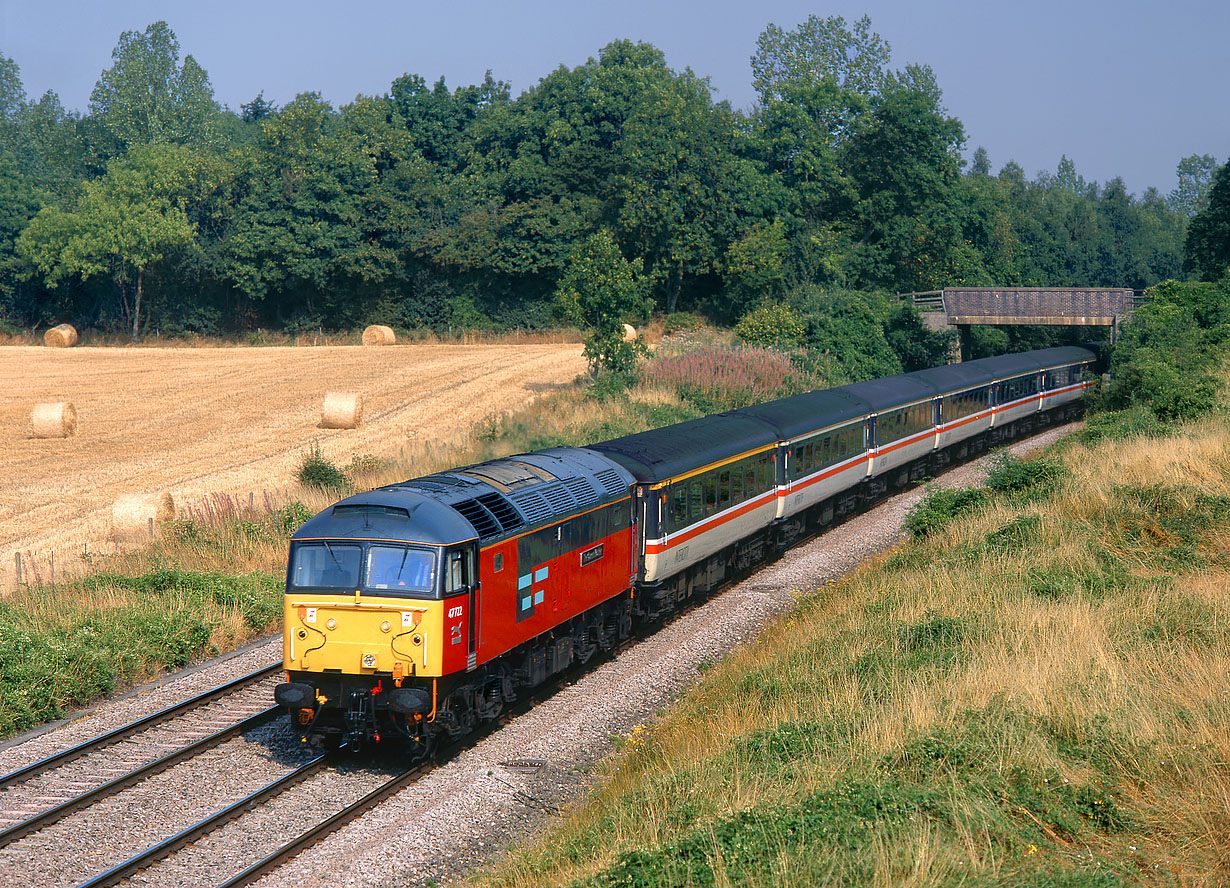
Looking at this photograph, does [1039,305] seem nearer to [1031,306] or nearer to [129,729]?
[1031,306]

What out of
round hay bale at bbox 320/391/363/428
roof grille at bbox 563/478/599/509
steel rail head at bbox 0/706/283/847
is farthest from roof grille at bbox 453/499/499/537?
round hay bale at bbox 320/391/363/428

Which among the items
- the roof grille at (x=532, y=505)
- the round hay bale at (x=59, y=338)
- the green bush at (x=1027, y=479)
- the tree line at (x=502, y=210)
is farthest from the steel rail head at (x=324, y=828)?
the round hay bale at (x=59, y=338)

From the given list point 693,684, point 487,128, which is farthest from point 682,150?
point 693,684

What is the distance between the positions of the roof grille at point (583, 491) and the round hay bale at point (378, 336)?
153 ft

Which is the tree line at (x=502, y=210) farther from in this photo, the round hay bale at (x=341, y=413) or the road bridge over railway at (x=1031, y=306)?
the round hay bale at (x=341, y=413)

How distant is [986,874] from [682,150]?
54960 millimetres

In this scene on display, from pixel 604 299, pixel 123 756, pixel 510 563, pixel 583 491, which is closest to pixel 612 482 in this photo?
pixel 583 491

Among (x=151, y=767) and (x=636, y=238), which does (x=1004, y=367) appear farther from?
(x=151, y=767)

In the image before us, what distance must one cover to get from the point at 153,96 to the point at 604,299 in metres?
68.0

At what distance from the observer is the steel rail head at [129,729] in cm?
1291

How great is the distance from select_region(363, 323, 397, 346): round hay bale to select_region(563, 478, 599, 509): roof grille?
153 feet

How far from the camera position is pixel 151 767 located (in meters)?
13.0

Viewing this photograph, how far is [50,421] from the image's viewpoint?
121ft

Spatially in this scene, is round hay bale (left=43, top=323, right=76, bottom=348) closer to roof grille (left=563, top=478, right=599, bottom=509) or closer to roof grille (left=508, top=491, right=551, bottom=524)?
roof grille (left=563, top=478, right=599, bottom=509)
